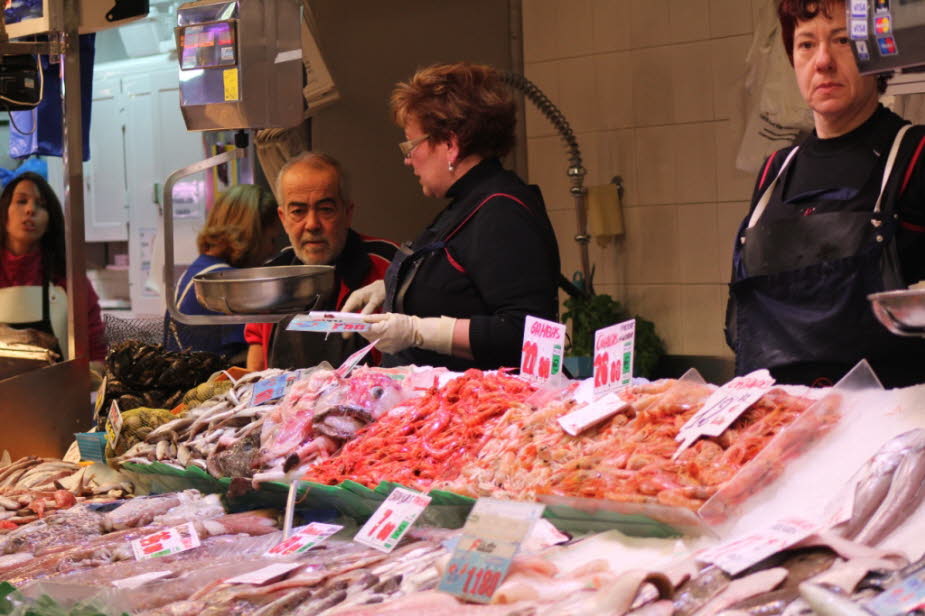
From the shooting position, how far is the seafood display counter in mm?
1450

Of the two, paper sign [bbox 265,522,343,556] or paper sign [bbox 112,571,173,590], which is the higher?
paper sign [bbox 265,522,343,556]

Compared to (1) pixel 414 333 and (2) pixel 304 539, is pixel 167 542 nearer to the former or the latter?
(2) pixel 304 539

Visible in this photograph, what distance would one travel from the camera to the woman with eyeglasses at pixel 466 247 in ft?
9.84

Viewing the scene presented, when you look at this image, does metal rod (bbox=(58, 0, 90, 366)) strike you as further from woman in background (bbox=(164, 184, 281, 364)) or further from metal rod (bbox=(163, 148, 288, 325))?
woman in background (bbox=(164, 184, 281, 364))

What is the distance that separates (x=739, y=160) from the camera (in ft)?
16.0

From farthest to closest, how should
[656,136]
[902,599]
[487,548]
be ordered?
[656,136], [487,548], [902,599]

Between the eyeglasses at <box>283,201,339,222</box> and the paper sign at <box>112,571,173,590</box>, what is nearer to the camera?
the paper sign at <box>112,571,173,590</box>

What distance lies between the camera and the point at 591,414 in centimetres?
206

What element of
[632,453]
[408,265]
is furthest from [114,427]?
[632,453]

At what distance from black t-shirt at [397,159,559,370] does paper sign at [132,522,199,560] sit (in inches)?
40.4

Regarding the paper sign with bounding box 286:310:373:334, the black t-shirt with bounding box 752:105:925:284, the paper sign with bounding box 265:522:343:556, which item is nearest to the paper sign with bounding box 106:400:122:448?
the paper sign with bounding box 286:310:373:334

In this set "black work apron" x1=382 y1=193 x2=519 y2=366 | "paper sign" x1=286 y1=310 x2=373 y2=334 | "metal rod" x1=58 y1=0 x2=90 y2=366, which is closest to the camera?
"paper sign" x1=286 y1=310 x2=373 y2=334

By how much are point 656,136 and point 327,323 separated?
3100mm

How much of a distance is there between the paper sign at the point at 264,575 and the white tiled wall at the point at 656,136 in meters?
3.68
